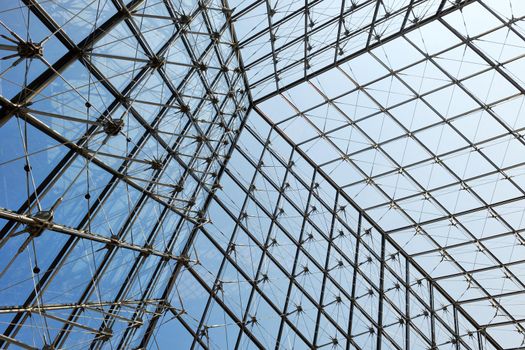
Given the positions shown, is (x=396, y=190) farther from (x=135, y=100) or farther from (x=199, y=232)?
(x=135, y=100)

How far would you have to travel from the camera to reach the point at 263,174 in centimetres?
2847

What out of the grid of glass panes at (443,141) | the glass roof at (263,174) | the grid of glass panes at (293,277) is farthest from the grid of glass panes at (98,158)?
the grid of glass panes at (443,141)

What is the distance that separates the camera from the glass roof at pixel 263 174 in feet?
45.9

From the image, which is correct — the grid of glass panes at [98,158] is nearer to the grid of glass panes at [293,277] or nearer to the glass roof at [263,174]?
the glass roof at [263,174]

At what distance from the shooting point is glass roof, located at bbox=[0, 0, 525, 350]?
14.0m

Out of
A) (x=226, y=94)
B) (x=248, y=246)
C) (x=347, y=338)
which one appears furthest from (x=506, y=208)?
(x=226, y=94)

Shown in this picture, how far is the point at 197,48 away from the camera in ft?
68.3

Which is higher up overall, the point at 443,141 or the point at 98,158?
the point at 443,141

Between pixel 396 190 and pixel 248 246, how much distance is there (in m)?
9.61

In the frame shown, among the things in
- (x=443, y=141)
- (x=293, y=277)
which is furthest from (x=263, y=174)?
(x=443, y=141)

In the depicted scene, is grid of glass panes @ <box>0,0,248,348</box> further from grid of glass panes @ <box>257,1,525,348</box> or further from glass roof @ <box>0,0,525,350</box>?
grid of glass panes @ <box>257,1,525,348</box>

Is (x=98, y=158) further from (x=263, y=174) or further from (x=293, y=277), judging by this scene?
(x=293, y=277)

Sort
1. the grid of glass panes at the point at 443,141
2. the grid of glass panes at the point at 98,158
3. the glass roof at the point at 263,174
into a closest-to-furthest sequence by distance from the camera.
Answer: the grid of glass panes at the point at 98,158, the glass roof at the point at 263,174, the grid of glass panes at the point at 443,141

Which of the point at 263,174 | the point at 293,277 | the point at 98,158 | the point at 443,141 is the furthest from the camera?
the point at 263,174
